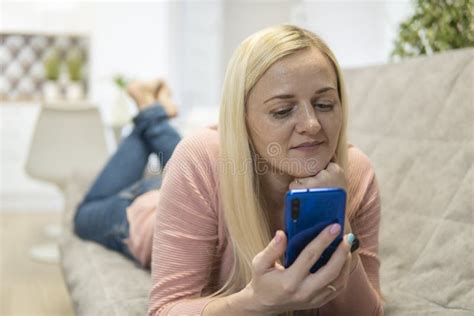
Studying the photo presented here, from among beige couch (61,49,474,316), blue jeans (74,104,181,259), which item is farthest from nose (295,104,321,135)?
blue jeans (74,104,181,259)

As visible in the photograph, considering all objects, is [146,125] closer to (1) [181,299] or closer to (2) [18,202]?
(1) [181,299]

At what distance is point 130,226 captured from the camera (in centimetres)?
165

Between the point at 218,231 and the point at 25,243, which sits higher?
the point at 218,231

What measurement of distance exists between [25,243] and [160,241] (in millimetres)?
2586

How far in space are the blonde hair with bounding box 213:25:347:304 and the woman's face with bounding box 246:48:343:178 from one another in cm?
2

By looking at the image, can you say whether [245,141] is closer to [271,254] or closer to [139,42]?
[271,254]

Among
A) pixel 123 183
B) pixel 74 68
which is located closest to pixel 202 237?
pixel 123 183

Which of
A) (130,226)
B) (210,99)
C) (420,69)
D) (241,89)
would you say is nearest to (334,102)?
(241,89)

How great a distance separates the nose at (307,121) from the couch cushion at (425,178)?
16.6 inches

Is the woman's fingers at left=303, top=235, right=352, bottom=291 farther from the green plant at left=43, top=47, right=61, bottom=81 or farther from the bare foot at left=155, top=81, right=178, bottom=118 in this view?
the green plant at left=43, top=47, right=61, bottom=81

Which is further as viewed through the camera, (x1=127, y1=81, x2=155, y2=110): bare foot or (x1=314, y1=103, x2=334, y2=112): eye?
(x1=127, y1=81, x2=155, y2=110): bare foot

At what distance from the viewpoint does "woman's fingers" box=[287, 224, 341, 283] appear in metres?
0.74

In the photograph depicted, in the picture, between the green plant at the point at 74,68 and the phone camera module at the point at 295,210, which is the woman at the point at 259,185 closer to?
the phone camera module at the point at 295,210

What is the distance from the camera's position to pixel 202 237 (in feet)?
3.35
